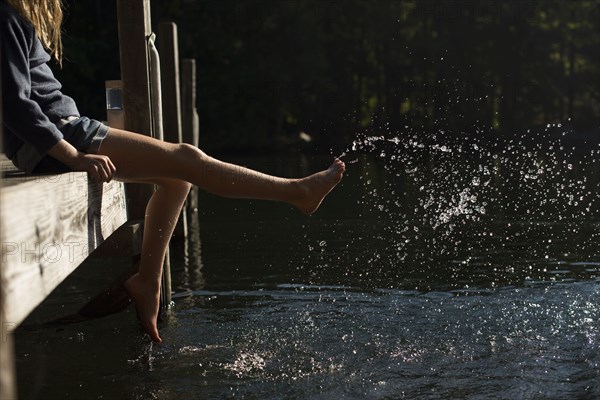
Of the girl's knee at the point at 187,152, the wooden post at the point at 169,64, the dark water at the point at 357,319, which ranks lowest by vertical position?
the dark water at the point at 357,319

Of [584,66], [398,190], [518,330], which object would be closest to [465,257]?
[518,330]

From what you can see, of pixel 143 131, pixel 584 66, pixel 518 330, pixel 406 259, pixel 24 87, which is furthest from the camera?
pixel 584 66

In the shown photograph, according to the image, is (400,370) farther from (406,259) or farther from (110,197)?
(406,259)

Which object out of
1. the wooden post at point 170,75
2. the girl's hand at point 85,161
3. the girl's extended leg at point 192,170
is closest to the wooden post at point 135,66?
the girl's extended leg at point 192,170

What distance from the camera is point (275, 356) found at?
17.0 ft

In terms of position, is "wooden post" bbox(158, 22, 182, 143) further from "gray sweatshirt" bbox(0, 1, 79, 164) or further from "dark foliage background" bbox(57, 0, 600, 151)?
"dark foliage background" bbox(57, 0, 600, 151)

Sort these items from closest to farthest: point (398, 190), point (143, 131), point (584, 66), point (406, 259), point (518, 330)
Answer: point (518, 330)
point (143, 131)
point (406, 259)
point (398, 190)
point (584, 66)

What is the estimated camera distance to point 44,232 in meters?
3.28

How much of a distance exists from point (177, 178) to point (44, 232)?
4.95ft

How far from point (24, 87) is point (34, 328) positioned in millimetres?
2821

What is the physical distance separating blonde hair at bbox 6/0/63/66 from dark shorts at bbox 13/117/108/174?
0.34 meters

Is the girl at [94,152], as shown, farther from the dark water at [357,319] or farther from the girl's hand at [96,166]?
the dark water at [357,319]

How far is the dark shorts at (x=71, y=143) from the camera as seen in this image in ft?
13.3

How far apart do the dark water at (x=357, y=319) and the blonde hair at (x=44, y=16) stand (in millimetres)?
1796
